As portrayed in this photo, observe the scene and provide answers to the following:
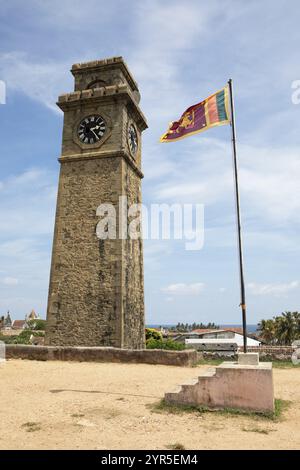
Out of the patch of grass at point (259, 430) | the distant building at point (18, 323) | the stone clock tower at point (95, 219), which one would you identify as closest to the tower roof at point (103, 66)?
the stone clock tower at point (95, 219)

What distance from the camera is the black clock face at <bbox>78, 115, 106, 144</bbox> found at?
754 inches

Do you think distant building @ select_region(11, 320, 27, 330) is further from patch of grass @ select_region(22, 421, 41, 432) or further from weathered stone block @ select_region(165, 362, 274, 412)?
patch of grass @ select_region(22, 421, 41, 432)

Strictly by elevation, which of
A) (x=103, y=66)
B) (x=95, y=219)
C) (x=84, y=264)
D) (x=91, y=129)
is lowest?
(x=84, y=264)

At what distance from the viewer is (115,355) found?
13273 mm

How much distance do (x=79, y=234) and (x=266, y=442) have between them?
45.7 ft

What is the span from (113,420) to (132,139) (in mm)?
16464

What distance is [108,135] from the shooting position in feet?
61.9

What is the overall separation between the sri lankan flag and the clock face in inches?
349

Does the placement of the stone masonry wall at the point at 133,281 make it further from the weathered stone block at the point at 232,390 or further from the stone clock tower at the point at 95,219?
the weathered stone block at the point at 232,390

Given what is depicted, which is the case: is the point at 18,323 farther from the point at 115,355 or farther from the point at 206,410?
the point at 206,410

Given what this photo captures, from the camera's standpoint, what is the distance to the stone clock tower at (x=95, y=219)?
16.9 m

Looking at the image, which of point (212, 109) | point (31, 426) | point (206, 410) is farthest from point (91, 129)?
point (31, 426)
